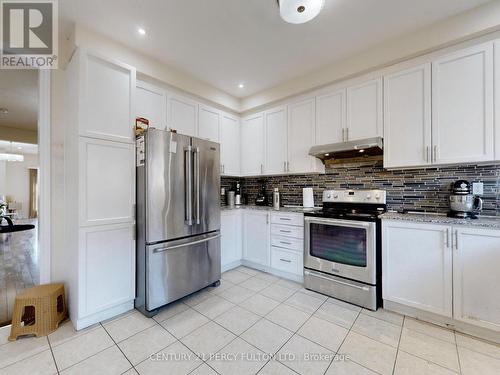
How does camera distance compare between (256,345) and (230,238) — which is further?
(230,238)

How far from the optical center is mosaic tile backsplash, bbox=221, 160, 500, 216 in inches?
81.7

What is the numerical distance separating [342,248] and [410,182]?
3.65 ft

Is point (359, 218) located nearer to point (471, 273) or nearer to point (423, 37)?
point (471, 273)

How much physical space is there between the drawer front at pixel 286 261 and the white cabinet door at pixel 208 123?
74.6 inches

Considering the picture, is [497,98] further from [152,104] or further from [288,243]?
[152,104]

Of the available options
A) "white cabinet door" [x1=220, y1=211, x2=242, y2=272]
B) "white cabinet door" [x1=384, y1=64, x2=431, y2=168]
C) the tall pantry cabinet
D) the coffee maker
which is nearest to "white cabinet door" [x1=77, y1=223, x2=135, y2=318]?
the tall pantry cabinet

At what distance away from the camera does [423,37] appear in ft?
6.77

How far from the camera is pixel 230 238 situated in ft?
10.5

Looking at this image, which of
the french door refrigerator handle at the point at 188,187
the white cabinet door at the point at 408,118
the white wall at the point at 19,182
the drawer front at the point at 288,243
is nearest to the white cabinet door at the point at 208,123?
the french door refrigerator handle at the point at 188,187

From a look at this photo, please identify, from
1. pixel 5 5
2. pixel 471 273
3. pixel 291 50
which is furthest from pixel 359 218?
A: pixel 5 5

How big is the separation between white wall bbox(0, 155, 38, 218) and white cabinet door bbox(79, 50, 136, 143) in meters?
9.66

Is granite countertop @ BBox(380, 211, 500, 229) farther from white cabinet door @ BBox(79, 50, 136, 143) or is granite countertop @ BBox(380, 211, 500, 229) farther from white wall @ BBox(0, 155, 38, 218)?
white wall @ BBox(0, 155, 38, 218)

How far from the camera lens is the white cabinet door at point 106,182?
1871 millimetres

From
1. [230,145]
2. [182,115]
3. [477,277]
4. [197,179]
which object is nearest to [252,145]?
[230,145]
